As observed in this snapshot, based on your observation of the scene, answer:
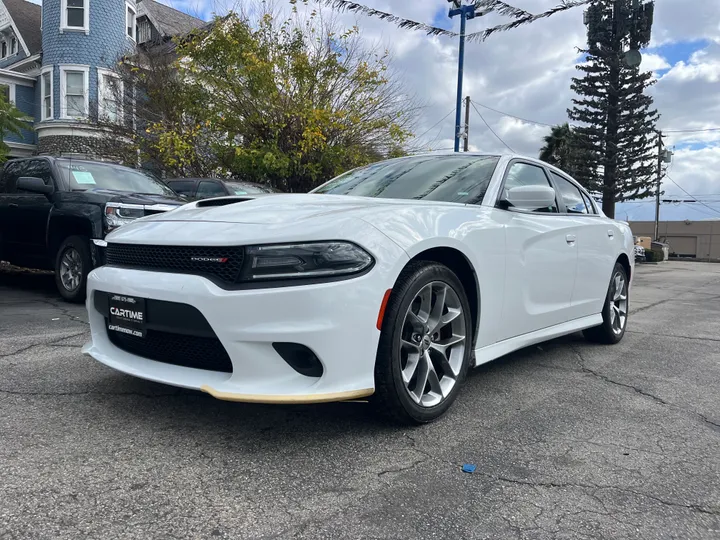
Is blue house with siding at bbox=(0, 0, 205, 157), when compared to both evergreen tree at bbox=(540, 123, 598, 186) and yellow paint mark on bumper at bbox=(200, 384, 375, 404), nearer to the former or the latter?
yellow paint mark on bumper at bbox=(200, 384, 375, 404)

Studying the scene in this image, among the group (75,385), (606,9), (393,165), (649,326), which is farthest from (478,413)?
(606,9)

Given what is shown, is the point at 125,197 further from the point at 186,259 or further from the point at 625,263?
the point at 625,263

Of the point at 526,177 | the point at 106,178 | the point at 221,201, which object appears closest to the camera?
the point at 221,201

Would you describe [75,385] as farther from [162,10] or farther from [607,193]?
[607,193]

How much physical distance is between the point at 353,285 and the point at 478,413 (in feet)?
4.05

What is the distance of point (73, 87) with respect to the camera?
73.7 ft

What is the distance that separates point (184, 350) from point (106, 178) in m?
5.10

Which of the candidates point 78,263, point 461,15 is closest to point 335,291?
point 78,263

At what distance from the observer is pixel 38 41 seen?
2612 cm

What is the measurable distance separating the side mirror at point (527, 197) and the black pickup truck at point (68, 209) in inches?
166

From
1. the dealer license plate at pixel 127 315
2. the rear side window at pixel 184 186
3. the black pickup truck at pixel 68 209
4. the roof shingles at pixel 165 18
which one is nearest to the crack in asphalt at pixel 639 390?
the dealer license plate at pixel 127 315

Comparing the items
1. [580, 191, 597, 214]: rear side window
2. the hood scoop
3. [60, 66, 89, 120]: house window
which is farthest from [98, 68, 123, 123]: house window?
[580, 191, 597, 214]: rear side window

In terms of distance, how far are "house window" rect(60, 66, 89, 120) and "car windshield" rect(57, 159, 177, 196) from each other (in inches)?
676

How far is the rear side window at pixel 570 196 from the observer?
4711 mm
